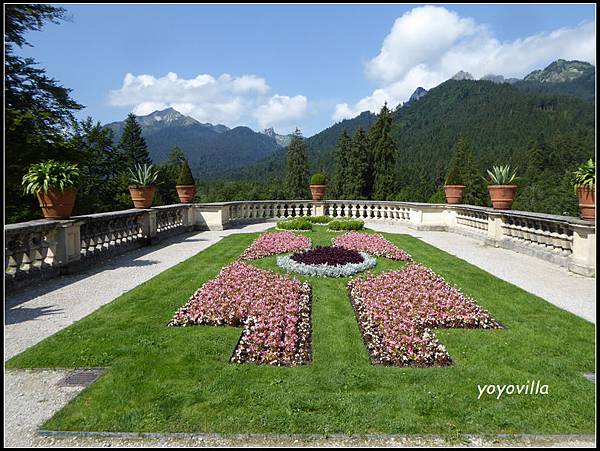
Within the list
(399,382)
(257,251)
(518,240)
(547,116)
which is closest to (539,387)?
(399,382)

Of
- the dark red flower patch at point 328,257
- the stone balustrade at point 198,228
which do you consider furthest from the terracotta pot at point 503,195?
the dark red flower patch at point 328,257

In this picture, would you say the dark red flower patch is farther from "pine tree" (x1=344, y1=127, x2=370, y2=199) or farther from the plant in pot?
"pine tree" (x1=344, y1=127, x2=370, y2=199)

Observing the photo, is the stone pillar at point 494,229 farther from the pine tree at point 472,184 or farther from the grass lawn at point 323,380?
the pine tree at point 472,184

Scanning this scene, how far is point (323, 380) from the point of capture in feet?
13.3

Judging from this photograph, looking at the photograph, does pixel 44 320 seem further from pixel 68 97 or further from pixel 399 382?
pixel 68 97

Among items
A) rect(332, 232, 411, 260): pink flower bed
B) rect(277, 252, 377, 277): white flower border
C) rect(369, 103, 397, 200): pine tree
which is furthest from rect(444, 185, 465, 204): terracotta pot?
rect(369, 103, 397, 200): pine tree

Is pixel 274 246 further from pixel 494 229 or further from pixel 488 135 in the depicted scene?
pixel 488 135

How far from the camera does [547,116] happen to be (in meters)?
127

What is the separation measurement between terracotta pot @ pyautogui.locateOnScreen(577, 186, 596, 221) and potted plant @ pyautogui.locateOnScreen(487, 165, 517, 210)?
4.18 metres

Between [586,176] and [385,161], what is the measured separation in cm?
3843

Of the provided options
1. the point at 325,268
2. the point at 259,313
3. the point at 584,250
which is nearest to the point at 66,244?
the point at 259,313

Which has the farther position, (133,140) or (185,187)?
(133,140)

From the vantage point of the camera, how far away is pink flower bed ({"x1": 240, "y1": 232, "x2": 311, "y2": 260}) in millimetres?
11124

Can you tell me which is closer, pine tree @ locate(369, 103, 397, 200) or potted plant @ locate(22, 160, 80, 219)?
potted plant @ locate(22, 160, 80, 219)
